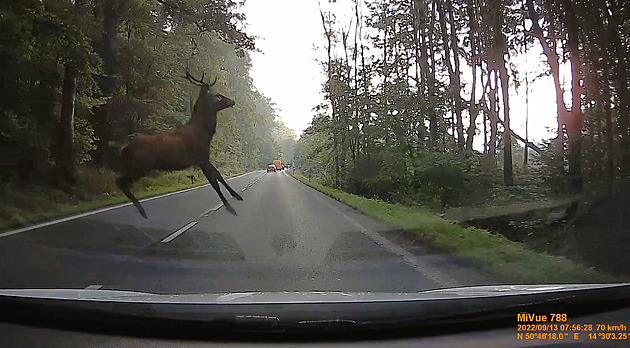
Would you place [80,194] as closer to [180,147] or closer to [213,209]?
[213,209]

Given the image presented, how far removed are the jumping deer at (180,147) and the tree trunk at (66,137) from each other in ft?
12.4

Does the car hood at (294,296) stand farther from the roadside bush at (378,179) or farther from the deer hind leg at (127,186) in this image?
the roadside bush at (378,179)

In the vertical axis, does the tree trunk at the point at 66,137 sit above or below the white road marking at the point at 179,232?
above

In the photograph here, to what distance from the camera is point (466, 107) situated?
101 ft

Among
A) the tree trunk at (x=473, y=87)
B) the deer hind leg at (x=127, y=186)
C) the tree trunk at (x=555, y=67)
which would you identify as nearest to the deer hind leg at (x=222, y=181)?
the deer hind leg at (x=127, y=186)

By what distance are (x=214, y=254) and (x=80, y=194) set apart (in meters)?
5.92

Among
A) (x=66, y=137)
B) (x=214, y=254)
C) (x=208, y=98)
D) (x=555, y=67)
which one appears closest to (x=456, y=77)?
(x=555, y=67)

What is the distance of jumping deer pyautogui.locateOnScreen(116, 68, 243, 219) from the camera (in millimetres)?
9070

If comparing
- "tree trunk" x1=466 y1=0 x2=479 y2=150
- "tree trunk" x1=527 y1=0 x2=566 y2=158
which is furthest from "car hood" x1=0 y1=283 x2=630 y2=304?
"tree trunk" x1=466 y1=0 x2=479 y2=150

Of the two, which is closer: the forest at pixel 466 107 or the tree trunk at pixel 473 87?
the forest at pixel 466 107

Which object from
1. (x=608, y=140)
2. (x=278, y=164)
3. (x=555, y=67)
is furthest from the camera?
(x=278, y=164)

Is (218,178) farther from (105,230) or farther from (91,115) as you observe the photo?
(91,115)

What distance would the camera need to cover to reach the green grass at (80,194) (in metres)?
9.89

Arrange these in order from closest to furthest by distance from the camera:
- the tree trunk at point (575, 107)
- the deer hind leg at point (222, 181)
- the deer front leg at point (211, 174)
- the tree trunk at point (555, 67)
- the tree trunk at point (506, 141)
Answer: the deer front leg at point (211, 174)
the deer hind leg at point (222, 181)
the tree trunk at point (575, 107)
the tree trunk at point (555, 67)
the tree trunk at point (506, 141)
